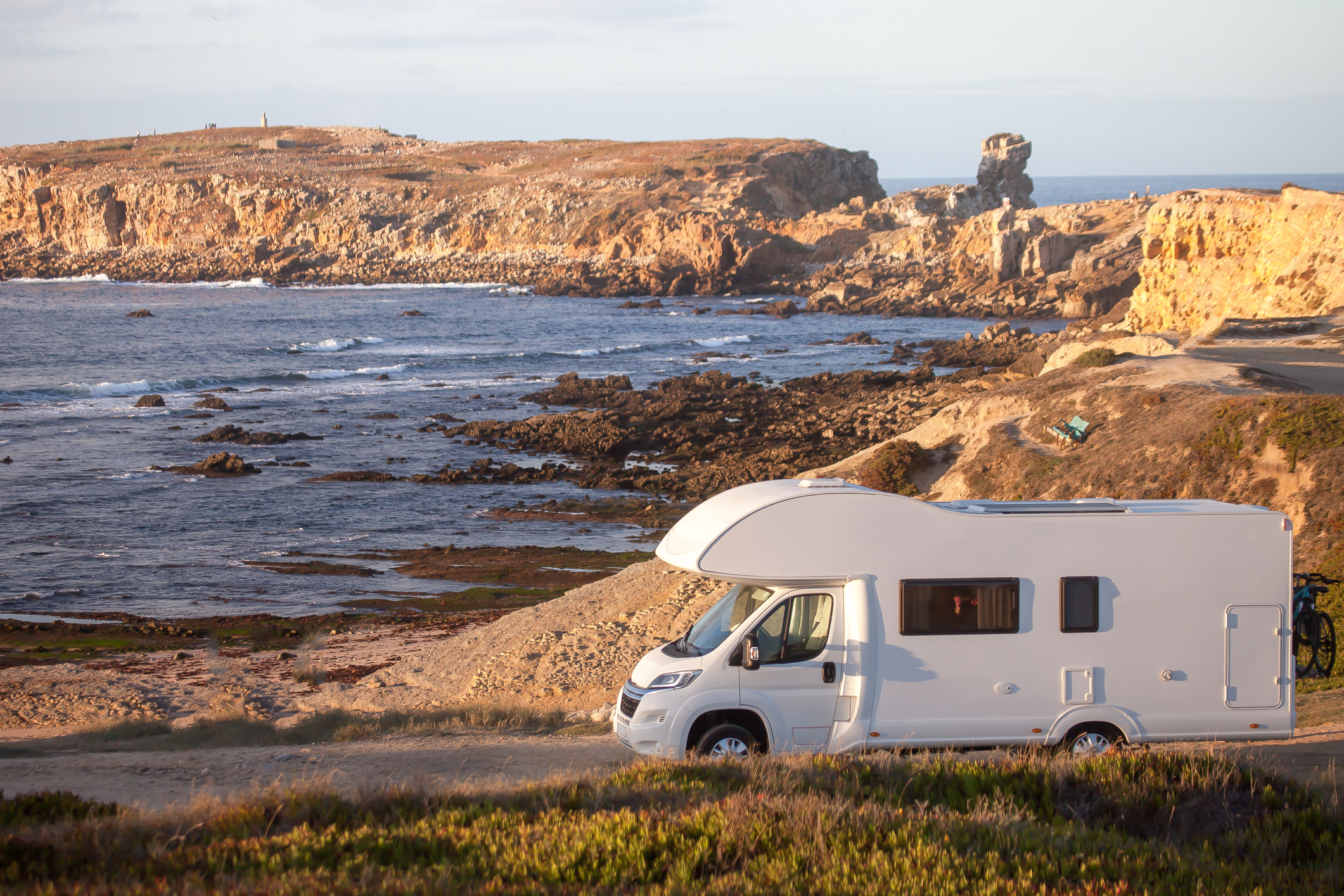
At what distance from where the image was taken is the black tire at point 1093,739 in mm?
8414

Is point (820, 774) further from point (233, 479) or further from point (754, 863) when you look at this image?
point (233, 479)

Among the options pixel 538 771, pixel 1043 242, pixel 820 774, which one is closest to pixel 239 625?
pixel 538 771

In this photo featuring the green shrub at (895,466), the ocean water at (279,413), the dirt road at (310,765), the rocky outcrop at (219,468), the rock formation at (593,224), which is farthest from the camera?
the rock formation at (593,224)

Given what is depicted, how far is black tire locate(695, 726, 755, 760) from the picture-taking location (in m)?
8.41

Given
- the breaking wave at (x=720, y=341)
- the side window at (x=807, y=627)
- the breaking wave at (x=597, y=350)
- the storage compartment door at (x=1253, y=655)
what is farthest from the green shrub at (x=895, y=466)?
the breaking wave at (x=720, y=341)

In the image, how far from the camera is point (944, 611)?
325 inches

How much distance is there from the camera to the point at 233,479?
31.0 meters

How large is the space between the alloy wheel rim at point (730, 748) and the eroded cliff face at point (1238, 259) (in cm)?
2897

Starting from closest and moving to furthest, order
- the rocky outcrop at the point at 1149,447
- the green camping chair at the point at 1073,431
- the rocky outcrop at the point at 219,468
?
the rocky outcrop at the point at 1149,447 → the green camping chair at the point at 1073,431 → the rocky outcrop at the point at 219,468

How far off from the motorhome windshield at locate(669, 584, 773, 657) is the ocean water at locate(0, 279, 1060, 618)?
13.4m

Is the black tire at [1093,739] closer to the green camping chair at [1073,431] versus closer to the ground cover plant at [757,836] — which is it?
the ground cover plant at [757,836]

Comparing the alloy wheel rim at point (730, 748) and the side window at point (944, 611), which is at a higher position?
the side window at point (944, 611)

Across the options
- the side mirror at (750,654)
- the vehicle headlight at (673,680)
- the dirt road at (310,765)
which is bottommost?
the dirt road at (310,765)

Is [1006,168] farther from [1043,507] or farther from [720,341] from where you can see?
[1043,507]
